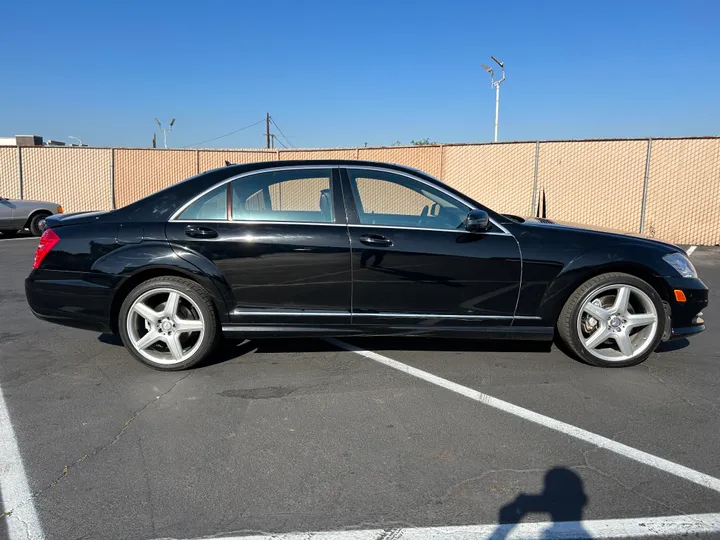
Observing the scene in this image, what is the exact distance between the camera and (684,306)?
4.30 meters

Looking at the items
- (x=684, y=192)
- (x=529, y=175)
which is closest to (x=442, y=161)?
(x=529, y=175)

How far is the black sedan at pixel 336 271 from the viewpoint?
4.11 m

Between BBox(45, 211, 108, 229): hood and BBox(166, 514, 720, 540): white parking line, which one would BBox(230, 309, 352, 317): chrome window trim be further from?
BBox(166, 514, 720, 540): white parking line

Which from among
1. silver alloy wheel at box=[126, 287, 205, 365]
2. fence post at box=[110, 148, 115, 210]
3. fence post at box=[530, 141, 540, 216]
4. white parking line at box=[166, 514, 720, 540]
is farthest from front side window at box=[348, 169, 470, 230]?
fence post at box=[110, 148, 115, 210]

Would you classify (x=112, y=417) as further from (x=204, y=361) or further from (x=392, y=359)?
(x=392, y=359)

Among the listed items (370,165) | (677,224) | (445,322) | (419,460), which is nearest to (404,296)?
(445,322)

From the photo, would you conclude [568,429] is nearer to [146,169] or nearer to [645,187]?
[645,187]

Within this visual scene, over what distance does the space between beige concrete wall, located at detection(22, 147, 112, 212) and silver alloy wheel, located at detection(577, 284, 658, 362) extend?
15.3m

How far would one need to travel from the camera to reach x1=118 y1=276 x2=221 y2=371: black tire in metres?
4.14

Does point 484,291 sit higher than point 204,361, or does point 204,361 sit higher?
point 484,291

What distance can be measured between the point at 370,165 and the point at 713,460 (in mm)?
2982

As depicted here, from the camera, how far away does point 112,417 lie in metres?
3.41

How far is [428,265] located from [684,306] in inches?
82.5

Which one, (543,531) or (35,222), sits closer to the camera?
(543,531)
